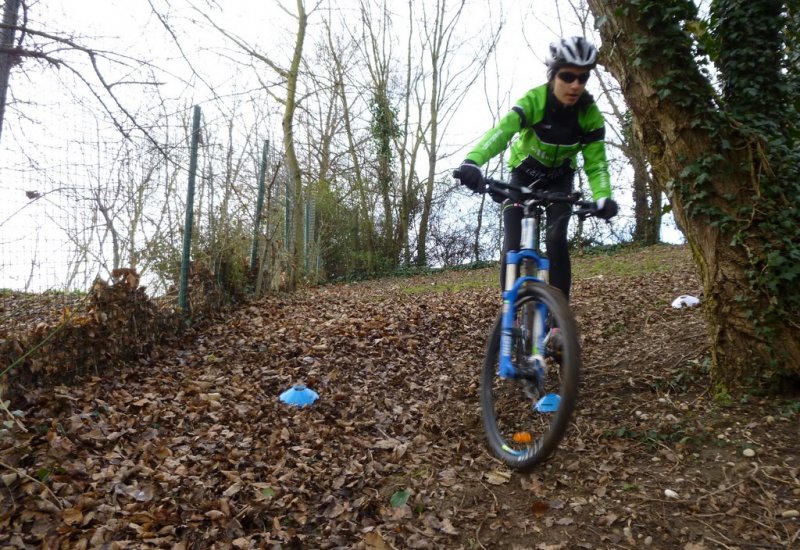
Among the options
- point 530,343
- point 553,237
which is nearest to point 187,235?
point 553,237

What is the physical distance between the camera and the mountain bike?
2.65m

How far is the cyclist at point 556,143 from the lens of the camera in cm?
311

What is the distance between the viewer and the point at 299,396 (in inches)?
160

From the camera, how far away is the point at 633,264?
11195mm

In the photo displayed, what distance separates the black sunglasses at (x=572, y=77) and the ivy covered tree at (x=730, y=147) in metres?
0.55

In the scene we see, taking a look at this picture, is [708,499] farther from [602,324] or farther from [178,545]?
[602,324]

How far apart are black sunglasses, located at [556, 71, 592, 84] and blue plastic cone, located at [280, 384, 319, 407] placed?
281 centimetres

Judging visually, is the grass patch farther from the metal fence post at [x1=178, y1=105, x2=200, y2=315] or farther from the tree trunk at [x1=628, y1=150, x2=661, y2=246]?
the metal fence post at [x1=178, y1=105, x2=200, y2=315]

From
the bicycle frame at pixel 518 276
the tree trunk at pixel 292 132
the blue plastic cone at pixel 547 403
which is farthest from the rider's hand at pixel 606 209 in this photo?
the tree trunk at pixel 292 132

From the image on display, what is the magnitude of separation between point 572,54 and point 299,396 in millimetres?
2963

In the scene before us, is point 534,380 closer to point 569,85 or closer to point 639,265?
point 569,85

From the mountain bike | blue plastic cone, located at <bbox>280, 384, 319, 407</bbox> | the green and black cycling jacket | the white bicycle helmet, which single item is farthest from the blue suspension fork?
blue plastic cone, located at <bbox>280, 384, 319, 407</bbox>

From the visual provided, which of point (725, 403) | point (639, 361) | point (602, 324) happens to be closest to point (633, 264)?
point (602, 324)

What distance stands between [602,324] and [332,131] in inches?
556
